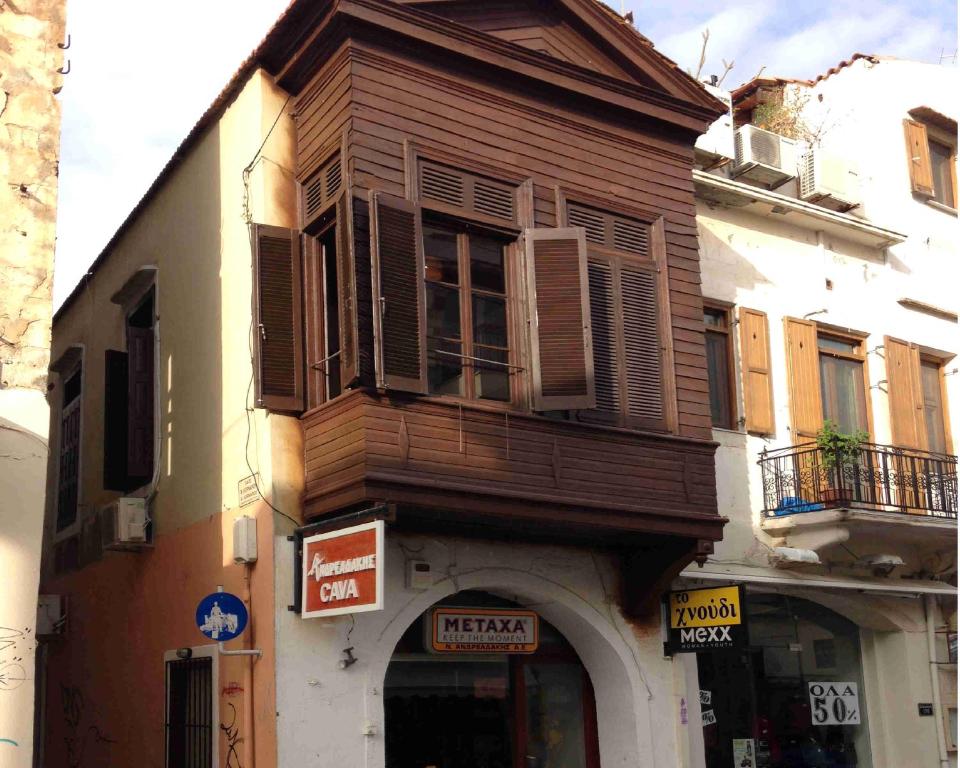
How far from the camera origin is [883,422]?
16078 millimetres

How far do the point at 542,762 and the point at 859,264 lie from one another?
25.3 feet

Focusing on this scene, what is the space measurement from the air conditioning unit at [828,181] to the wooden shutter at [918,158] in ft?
3.69

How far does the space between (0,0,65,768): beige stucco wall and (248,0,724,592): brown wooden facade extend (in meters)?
2.37

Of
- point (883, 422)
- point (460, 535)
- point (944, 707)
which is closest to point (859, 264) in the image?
point (883, 422)

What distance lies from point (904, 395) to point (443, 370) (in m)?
7.36

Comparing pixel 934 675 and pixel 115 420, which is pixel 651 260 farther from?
pixel 934 675

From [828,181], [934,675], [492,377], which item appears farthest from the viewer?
[828,181]

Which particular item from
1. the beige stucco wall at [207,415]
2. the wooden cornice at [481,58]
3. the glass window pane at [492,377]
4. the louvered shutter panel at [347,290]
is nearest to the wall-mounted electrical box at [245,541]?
the beige stucco wall at [207,415]

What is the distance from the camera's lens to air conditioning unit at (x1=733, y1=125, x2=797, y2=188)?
16031 mm

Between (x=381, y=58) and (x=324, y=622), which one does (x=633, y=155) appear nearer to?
(x=381, y=58)

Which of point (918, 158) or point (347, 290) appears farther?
point (918, 158)

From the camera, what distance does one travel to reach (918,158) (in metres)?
17.9

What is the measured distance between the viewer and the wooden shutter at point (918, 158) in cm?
1778

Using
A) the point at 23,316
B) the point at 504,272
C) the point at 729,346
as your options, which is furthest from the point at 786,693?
the point at 23,316
